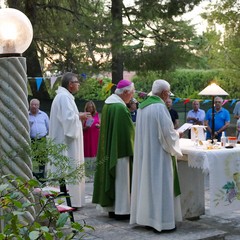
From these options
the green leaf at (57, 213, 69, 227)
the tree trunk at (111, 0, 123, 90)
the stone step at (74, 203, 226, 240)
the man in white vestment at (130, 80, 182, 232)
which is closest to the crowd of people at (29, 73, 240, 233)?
the man in white vestment at (130, 80, 182, 232)

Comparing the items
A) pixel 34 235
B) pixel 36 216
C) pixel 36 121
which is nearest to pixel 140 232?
pixel 36 216

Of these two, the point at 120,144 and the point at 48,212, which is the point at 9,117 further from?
the point at 120,144

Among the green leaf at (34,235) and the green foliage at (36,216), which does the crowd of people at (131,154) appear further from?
the green leaf at (34,235)

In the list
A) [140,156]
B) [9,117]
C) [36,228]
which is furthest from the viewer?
Result: [140,156]

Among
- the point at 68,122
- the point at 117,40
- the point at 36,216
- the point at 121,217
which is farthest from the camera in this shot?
the point at 117,40

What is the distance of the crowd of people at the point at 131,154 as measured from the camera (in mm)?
6801

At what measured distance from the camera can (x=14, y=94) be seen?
4.47m

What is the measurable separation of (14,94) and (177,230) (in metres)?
3.28

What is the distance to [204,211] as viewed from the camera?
7871mm

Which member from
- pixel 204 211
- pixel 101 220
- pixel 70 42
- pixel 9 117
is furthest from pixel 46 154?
pixel 70 42

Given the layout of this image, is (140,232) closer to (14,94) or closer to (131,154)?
(131,154)

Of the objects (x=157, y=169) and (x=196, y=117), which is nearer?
(x=157, y=169)

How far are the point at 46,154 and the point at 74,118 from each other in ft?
13.7

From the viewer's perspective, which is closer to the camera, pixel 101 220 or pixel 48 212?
pixel 48 212
